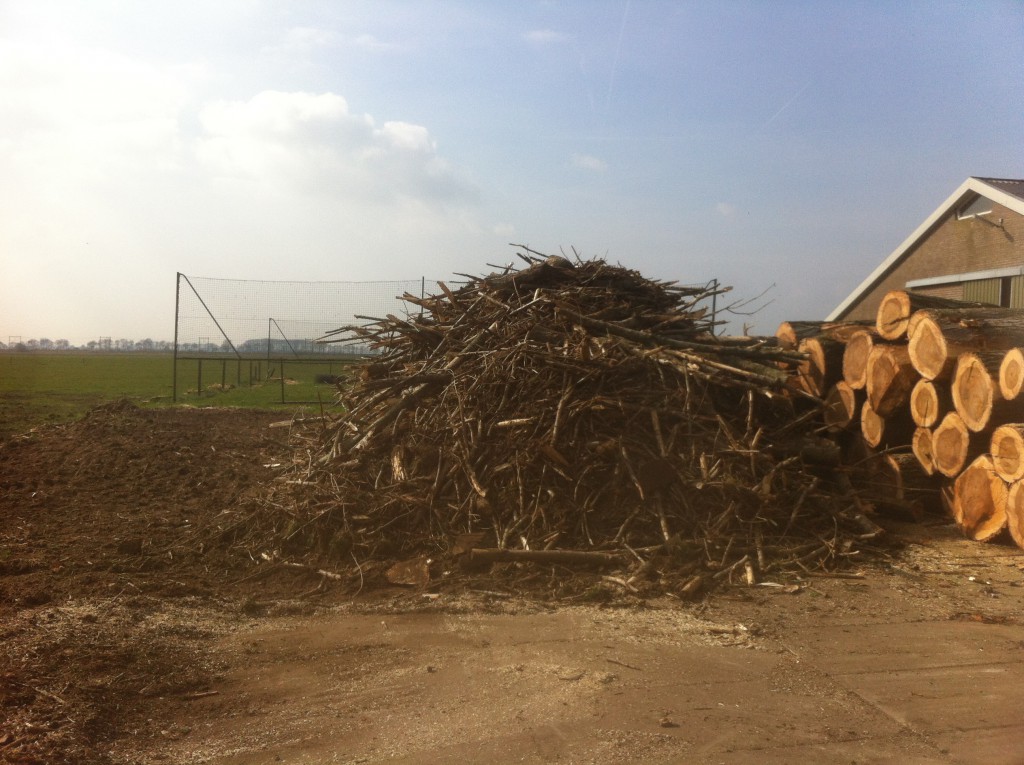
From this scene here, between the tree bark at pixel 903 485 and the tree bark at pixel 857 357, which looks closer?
the tree bark at pixel 903 485

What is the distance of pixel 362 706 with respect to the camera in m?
3.96

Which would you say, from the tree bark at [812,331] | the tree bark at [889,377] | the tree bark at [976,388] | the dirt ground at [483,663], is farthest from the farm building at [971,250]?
the dirt ground at [483,663]

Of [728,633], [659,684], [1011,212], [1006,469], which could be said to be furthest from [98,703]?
[1011,212]

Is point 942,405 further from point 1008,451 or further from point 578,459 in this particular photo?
point 578,459

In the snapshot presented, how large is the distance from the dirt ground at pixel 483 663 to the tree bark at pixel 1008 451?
2.28 feet

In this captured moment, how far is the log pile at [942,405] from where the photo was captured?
7.07 metres

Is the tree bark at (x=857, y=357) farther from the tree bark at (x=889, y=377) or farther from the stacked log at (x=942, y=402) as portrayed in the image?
the tree bark at (x=889, y=377)

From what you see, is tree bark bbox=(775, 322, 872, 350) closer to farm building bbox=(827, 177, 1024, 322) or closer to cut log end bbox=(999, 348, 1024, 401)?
cut log end bbox=(999, 348, 1024, 401)

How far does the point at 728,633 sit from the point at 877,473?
4.34 m

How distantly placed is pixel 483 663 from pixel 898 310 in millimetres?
6191

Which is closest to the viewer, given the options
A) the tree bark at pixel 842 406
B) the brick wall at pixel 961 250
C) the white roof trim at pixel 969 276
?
the tree bark at pixel 842 406

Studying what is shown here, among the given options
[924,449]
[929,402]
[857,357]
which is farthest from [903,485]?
[857,357]

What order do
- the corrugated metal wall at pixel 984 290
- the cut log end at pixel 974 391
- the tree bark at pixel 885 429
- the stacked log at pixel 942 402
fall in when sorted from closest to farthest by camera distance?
the stacked log at pixel 942 402 → the cut log end at pixel 974 391 → the tree bark at pixel 885 429 → the corrugated metal wall at pixel 984 290

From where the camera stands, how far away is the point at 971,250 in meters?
19.0
